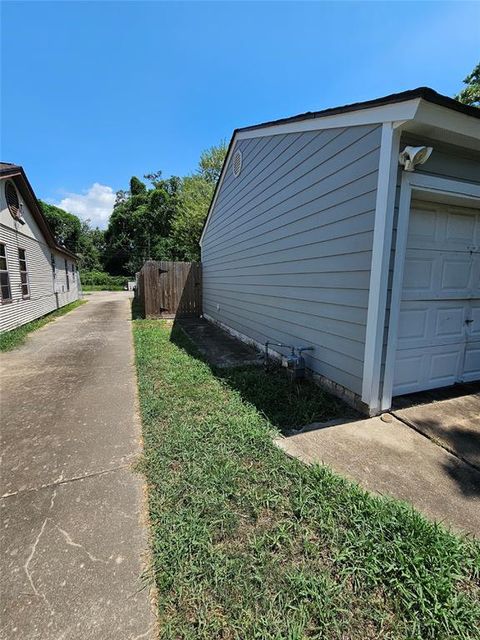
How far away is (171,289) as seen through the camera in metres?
10.9

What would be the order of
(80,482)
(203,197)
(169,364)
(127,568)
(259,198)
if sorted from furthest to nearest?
(203,197)
(259,198)
(169,364)
(80,482)
(127,568)

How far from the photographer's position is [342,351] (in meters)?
3.40

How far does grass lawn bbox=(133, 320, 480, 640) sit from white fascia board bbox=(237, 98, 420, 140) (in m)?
3.06

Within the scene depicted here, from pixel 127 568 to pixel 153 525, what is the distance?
0.27m

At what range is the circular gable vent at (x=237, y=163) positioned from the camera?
677cm

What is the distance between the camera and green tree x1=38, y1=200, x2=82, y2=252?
33.8 metres

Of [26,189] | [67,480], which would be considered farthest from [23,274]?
[67,480]

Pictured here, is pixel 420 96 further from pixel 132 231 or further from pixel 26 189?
pixel 132 231

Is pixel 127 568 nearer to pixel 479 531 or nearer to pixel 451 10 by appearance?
pixel 479 531

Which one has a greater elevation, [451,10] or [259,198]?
[451,10]

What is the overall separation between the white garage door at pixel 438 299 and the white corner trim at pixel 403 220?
19 cm

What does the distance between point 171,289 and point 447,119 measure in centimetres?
948

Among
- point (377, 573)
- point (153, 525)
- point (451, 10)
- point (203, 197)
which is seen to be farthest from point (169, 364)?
point (203, 197)

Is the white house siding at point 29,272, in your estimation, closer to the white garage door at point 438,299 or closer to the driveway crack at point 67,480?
the driveway crack at point 67,480
